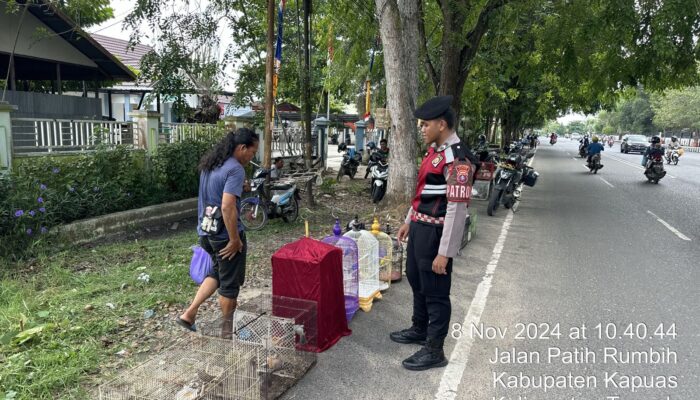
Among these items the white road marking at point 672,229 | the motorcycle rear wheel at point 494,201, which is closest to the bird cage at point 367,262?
the motorcycle rear wheel at point 494,201

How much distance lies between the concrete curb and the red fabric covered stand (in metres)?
4.20

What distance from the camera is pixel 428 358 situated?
3566 mm

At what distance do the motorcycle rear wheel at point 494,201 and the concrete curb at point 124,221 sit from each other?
590 cm

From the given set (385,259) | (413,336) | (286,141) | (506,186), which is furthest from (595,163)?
(413,336)

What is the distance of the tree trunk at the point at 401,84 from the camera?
8312 millimetres

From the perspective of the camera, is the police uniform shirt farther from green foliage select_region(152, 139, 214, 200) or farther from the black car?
the black car

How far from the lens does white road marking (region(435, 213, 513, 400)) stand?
3.31 m

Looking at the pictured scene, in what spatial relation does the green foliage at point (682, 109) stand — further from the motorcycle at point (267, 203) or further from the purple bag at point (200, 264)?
the purple bag at point (200, 264)

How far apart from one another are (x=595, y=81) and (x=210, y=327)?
11.7 m

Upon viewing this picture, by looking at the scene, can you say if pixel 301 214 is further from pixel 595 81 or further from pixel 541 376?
pixel 595 81

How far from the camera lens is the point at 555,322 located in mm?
4430

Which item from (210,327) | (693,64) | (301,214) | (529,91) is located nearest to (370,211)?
(301,214)

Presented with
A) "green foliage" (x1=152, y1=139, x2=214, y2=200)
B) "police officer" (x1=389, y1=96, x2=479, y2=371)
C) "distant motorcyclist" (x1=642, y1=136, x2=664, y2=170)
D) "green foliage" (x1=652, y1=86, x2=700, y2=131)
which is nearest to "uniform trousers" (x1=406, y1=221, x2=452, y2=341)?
"police officer" (x1=389, y1=96, x2=479, y2=371)

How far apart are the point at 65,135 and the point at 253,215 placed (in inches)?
128
